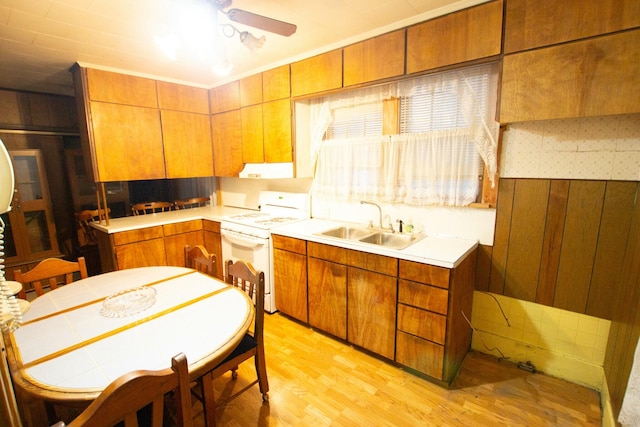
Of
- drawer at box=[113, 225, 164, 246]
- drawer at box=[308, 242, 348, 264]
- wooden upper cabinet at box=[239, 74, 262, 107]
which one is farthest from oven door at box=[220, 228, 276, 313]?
wooden upper cabinet at box=[239, 74, 262, 107]

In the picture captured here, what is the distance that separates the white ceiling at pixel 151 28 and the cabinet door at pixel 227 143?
0.60 m

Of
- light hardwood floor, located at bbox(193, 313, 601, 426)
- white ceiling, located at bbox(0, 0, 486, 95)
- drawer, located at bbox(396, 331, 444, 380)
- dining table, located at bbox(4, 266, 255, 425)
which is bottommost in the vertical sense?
light hardwood floor, located at bbox(193, 313, 601, 426)

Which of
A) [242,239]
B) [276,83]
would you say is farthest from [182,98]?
[242,239]

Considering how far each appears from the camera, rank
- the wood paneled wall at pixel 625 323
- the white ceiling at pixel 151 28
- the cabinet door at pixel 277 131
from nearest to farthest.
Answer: the wood paneled wall at pixel 625 323 → the white ceiling at pixel 151 28 → the cabinet door at pixel 277 131

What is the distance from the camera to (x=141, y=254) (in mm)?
3123

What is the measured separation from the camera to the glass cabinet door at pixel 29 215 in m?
3.70

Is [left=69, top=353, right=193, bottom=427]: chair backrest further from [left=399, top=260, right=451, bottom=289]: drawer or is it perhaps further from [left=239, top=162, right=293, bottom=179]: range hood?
[left=239, top=162, right=293, bottom=179]: range hood

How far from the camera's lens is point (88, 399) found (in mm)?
976

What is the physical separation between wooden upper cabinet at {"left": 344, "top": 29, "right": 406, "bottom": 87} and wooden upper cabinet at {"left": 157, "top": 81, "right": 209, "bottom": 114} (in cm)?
209

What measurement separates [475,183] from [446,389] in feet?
4.63

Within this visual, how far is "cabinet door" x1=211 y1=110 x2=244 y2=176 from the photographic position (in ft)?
11.4

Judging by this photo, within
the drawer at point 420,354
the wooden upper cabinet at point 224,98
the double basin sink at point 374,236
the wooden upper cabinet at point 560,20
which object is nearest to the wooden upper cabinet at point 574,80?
the wooden upper cabinet at point 560,20

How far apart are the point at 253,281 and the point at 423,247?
3.84 feet

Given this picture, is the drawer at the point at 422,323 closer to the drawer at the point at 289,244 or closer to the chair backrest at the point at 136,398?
the drawer at the point at 289,244
